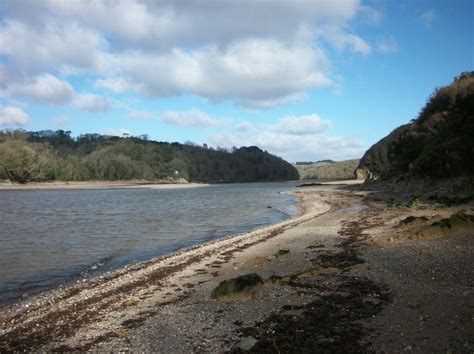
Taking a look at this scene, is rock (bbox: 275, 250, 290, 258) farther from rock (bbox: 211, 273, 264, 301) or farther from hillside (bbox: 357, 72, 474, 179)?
hillside (bbox: 357, 72, 474, 179)

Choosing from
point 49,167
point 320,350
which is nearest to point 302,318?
point 320,350

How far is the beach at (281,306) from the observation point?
6.58m

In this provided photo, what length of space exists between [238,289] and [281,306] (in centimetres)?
140

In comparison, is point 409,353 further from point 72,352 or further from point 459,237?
point 459,237

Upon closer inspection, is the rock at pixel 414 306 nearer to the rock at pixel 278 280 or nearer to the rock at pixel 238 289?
the rock at pixel 278 280

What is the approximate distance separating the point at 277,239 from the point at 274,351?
12.2m

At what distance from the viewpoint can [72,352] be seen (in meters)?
7.02

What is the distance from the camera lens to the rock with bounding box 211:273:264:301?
9.27 metres

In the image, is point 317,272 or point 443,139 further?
point 443,139

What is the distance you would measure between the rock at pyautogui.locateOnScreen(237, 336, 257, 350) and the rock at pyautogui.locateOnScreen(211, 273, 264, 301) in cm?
237

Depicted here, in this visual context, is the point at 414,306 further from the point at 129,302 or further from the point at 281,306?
the point at 129,302

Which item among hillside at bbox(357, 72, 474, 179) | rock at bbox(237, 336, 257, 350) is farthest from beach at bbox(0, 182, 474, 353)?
hillside at bbox(357, 72, 474, 179)

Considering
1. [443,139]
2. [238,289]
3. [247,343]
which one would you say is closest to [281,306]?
[238,289]

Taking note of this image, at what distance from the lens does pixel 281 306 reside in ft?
27.3
